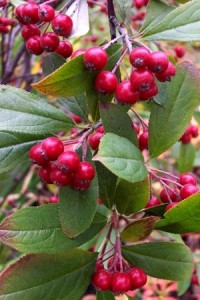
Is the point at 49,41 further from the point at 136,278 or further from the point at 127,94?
the point at 136,278

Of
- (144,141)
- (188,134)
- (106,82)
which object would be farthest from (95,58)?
(188,134)

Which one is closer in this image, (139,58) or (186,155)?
(139,58)

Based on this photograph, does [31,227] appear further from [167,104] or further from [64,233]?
[167,104]

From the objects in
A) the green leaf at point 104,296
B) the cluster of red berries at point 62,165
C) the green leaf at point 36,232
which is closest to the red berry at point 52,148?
the cluster of red berries at point 62,165

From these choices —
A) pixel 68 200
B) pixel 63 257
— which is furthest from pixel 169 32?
pixel 63 257

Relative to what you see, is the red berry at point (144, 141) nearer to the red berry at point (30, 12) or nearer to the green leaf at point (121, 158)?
the green leaf at point (121, 158)
